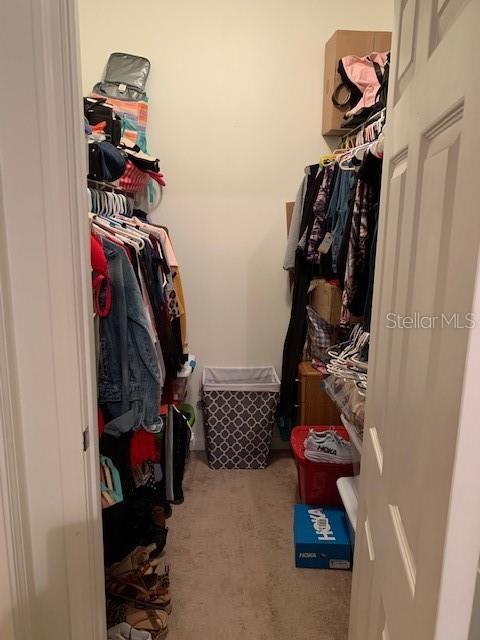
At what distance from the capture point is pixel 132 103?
7.91 feet

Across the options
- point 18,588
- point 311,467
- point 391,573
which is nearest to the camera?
point 391,573

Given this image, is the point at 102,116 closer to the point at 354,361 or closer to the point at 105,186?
the point at 105,186

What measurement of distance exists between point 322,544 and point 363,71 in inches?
92.6

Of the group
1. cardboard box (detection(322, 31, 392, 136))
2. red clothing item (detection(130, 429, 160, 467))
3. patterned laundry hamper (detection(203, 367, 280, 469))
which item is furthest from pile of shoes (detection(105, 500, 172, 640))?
cardboard box (detection(322, 31, 392, 136))

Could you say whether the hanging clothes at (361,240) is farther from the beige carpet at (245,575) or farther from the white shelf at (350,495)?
the beige carpet at (245,575)

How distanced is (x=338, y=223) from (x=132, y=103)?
1312 millimetres

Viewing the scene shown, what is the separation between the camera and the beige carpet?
65.4 inches

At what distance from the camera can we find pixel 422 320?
667mm


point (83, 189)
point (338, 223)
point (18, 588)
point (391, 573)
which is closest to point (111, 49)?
point (338, 223)

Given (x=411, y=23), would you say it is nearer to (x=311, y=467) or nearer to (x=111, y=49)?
(x=311, y=467)

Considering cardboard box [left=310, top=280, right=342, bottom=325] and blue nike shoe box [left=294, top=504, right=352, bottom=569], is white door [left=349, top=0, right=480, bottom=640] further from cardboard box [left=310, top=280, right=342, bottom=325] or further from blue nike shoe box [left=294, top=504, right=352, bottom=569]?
cardboard box [left=310, top=280, right=342, bottom=325]

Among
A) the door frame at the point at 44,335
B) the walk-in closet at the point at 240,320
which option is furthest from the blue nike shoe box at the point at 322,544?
the door frame at the point at 44,335

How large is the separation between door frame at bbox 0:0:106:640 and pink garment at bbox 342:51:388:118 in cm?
177

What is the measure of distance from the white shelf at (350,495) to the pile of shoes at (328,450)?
10.3 inches
